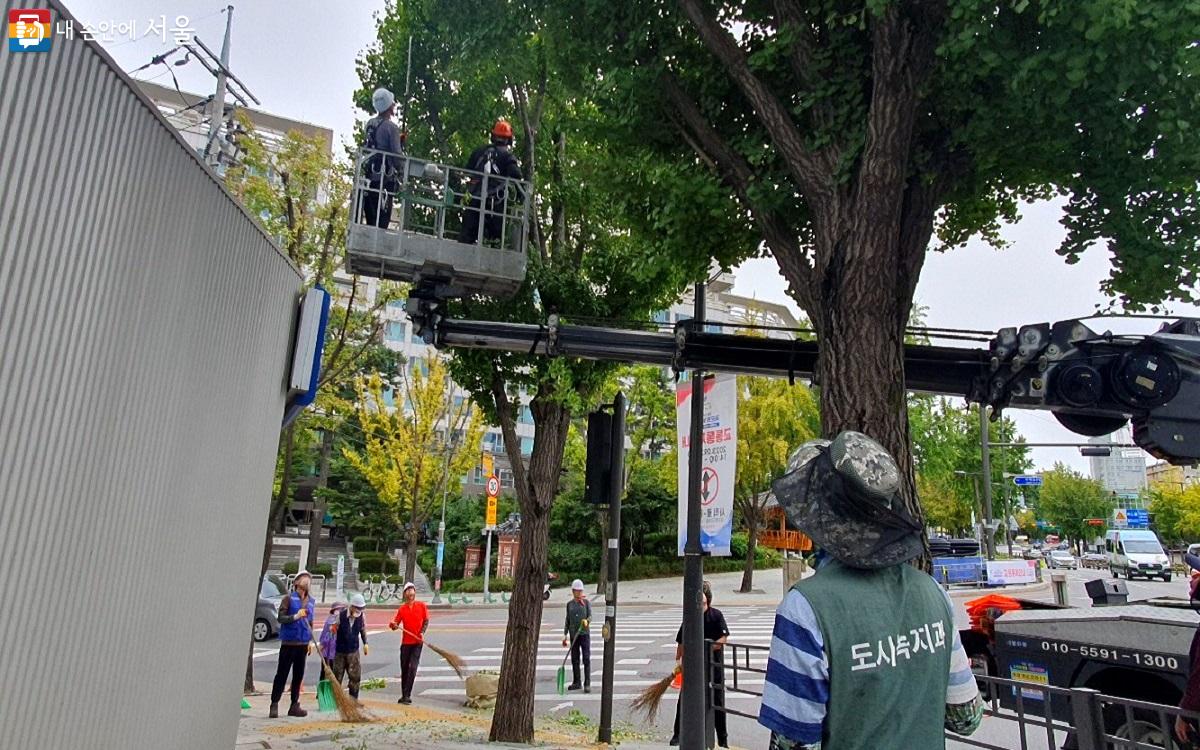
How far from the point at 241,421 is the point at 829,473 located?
4290 millimetres

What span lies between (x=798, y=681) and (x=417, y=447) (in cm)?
2992

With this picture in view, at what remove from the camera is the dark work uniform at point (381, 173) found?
7090mm

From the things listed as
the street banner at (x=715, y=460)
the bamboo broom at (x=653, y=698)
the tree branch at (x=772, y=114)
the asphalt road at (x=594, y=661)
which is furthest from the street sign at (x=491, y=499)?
the tree branch at (x=772, y=114)

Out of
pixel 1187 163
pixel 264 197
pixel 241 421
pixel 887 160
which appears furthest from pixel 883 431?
Answer: pixel 264 197

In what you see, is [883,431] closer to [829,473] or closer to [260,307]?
[829,473]

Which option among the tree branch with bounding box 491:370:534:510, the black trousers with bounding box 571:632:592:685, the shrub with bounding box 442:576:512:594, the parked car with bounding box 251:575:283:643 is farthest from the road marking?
the shrub with bounding box 442:576:512:594

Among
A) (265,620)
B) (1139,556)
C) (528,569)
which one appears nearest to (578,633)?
(528,569)

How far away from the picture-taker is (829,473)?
2.28 m

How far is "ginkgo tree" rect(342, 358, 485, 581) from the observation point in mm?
30562

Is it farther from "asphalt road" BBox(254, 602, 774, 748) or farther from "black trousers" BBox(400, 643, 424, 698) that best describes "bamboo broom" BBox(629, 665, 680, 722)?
"black trousers" BBox(400, 643, 424, 698)

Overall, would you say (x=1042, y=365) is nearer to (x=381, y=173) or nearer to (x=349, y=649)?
(x=381, y=173)

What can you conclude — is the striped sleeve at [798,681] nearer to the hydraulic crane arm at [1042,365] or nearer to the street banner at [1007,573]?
the hydraulic crane arm at [1042,365]

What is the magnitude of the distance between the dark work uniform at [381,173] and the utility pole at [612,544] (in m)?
3.31

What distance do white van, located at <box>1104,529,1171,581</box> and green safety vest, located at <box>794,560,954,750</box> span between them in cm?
3899
